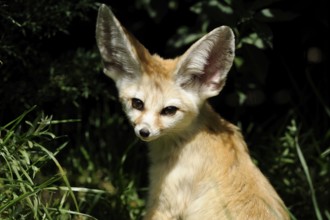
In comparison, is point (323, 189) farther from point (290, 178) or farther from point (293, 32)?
point (293, 32)

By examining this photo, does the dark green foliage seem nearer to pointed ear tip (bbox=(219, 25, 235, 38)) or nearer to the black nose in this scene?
the black nose

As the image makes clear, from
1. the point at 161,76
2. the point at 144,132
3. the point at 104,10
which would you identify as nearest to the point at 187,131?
the point at 161,76

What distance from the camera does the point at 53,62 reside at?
6.03 m

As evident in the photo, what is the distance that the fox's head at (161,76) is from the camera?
4.75 m

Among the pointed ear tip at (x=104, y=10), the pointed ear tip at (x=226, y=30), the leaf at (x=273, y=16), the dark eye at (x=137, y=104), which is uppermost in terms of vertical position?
the pointed ear tip at (x=104, y=10)

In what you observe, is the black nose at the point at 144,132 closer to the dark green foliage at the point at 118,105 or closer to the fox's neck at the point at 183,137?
the fox's neck at the point at 183,137

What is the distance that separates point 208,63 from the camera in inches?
195

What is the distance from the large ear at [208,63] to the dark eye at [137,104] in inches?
14.0

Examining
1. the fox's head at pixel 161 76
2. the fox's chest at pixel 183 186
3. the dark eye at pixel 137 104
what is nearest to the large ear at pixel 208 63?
the fox's head at pixel 161 76

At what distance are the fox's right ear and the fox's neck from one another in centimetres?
61

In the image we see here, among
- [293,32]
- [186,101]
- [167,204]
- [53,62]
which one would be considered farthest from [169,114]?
[293,32]

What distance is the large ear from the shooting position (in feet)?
15.5

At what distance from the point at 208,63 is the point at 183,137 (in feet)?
2.19

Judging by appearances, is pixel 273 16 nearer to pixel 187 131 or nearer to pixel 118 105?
pixel 187 131
